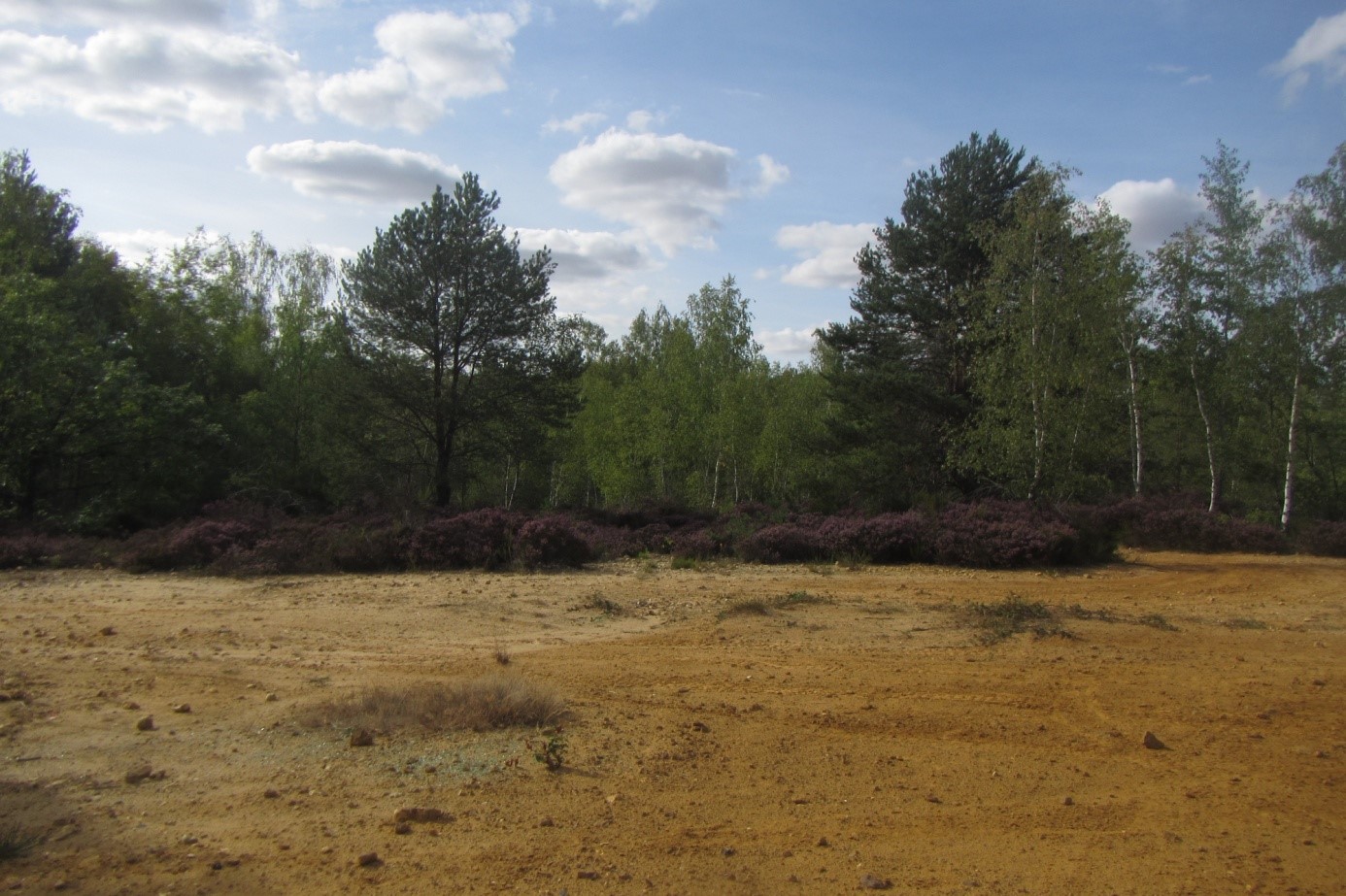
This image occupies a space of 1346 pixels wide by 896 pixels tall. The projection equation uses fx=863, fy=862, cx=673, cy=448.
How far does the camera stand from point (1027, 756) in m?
6.26

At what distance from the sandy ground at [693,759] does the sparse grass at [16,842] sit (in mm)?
45

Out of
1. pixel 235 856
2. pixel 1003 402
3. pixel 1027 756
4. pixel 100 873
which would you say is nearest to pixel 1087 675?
pixel 1027 756

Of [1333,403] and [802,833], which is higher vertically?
[1333,403]

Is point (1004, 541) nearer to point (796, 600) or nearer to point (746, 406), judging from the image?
point (796, 600)

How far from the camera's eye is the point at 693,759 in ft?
20.0

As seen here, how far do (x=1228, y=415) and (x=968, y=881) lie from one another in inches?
1303

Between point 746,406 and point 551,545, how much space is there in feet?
73.0

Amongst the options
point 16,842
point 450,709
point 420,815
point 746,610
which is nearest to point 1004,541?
point 746,610

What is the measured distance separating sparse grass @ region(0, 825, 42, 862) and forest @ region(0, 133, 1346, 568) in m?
12.2

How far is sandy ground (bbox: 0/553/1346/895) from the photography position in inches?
179

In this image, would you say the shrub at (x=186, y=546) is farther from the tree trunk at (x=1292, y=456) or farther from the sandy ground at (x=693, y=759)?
the tree trunk at (x=1292, y=456)

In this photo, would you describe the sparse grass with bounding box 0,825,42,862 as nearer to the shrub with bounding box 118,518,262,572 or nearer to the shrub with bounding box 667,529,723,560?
the shrub with bounding box 118,518,262,572

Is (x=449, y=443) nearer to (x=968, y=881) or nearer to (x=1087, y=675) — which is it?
(x=1087, y=675)

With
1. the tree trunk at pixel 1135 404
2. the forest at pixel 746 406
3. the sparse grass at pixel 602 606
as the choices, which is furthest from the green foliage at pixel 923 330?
the sparse grass at pixel 602 606
